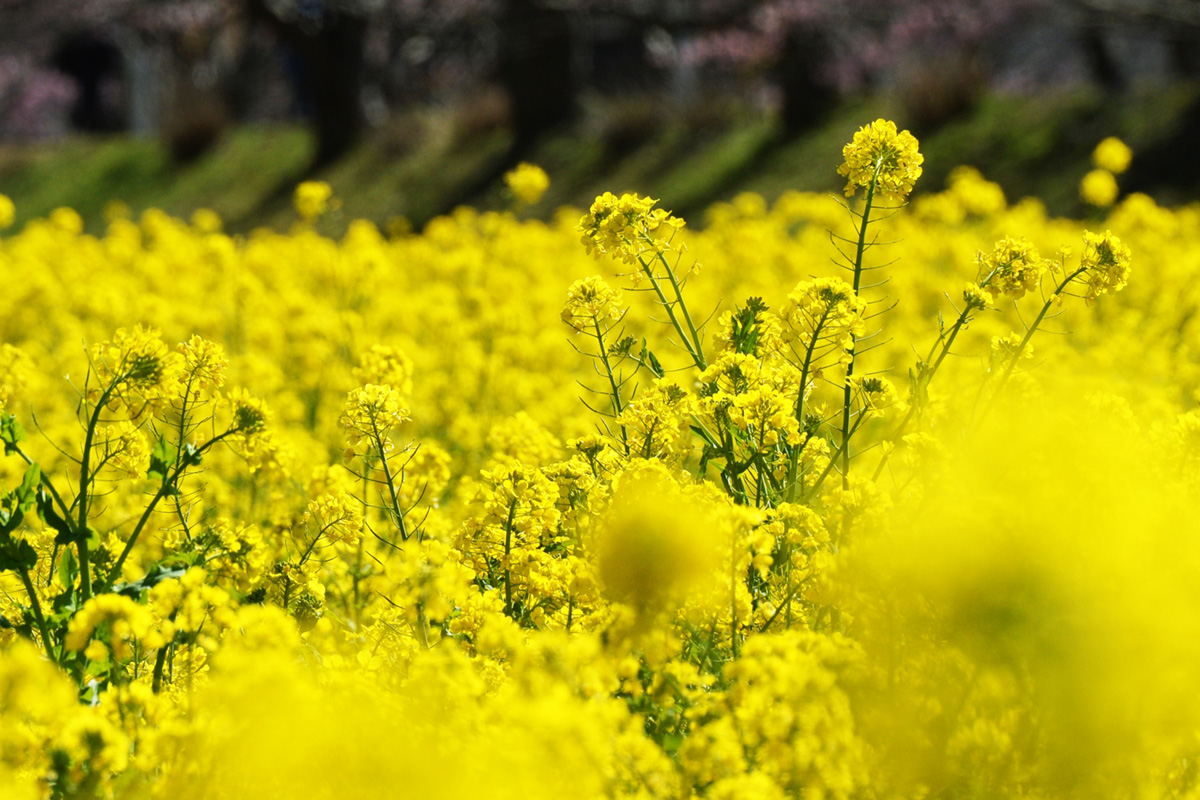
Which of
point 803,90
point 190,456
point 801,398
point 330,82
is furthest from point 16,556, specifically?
point 330,82

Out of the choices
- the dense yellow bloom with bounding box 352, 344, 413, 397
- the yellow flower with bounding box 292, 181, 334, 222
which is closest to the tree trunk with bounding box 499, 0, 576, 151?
the yellow flower with bounding box 292, 181, 334, 222

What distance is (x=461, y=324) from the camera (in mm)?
6523

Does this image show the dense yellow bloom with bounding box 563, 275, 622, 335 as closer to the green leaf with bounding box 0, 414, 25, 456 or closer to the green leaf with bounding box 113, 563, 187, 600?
the green leaf with bounding box 113, 563, 187, 600

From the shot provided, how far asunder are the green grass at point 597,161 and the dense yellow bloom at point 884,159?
348 inches

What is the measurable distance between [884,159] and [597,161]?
43.3ft

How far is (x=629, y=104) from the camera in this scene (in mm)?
15914

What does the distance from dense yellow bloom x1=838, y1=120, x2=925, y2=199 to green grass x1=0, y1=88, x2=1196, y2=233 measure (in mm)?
8841

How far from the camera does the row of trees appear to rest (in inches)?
672

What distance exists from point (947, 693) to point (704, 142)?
46.4ft

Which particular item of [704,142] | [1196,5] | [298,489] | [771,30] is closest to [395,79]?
[771,30]

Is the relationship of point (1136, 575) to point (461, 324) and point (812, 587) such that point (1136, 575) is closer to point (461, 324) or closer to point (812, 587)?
point (812, 587)

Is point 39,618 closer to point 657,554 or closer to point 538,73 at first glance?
point 657,554

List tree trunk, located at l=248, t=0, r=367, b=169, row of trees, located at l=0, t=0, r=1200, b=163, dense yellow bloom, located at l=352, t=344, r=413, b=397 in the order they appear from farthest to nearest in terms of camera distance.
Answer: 1. tree trunk, located at l=248, t=0, r=367, b=169
2. row of trees, located at l=0, t=0, r=1200, b=163
3. dense yellow bloom, located at l=352, t=344, r=413, b=397

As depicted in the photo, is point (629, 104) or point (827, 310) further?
point (629, 104)
